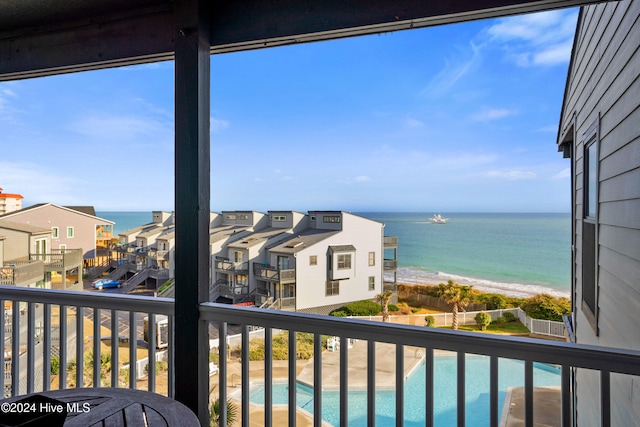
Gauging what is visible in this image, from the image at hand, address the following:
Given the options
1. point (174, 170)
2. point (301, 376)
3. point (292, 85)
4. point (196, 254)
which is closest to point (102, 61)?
point (174, 170)

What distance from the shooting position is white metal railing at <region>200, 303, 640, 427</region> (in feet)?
4.15

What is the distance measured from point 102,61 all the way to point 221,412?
6.36ft

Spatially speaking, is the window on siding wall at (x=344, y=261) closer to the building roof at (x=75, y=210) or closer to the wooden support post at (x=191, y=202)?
the building roof at (x=75, y=210)

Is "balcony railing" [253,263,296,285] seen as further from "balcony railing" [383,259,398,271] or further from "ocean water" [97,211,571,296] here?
"ocean water" [97,211,571,296]

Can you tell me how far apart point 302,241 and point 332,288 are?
67 cm

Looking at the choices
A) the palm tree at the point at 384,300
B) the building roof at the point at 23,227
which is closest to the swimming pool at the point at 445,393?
the palm tree at the point at 384,300

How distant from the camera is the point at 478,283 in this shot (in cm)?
505

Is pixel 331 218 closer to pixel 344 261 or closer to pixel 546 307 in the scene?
pixel 344 261

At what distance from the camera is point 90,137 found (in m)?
4.89

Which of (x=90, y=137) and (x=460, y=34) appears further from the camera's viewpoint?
(x=460, y=34)

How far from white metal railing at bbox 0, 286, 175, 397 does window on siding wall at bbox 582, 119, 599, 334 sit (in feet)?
9.01

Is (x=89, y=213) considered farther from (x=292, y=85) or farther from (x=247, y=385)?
(x=292, y=85)

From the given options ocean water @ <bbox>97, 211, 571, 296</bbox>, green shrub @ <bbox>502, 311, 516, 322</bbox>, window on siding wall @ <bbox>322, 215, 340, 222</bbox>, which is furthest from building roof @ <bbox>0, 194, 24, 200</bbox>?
green shrub @ <bbox>502, 311, 516, 322</bbox>

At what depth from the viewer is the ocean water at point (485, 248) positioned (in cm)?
450
